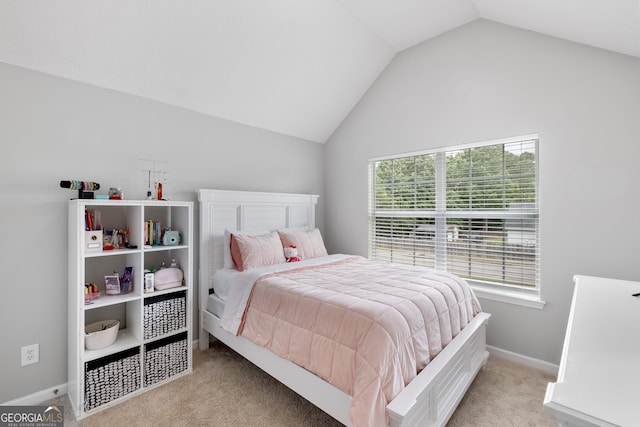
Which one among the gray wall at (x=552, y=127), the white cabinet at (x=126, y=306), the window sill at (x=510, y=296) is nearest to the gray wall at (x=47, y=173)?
the white cabinet at (x=126, y=306)

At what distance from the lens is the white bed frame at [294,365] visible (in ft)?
4.99

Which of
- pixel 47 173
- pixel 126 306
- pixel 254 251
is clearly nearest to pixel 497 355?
pixel 254 251

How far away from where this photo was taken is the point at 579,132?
2.28 metres

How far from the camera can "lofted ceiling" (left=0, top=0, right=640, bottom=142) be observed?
1.86m

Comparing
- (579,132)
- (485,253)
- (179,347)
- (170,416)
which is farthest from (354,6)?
(170,416)

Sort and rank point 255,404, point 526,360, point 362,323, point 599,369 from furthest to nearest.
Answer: point 526,360 < point 255,404 < point 362,323 < point 599,369

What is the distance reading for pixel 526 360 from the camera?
8.20 ft

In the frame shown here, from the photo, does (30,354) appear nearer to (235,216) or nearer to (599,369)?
(235,216)

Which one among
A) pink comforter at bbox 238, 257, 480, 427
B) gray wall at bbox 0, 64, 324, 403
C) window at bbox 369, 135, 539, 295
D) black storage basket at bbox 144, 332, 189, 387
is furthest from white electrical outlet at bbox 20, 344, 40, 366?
window at bbox 369, 135, 539, 295

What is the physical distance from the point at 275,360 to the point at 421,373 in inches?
36.6

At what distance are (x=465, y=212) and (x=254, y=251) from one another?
2109mm

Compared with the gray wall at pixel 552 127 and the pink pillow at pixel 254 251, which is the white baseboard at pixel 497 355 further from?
the pink pillow at pixel 254 251

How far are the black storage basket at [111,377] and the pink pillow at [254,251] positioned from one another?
0.98 m

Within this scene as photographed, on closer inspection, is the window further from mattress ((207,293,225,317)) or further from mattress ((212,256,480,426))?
mattress ((207,293,225,317))
